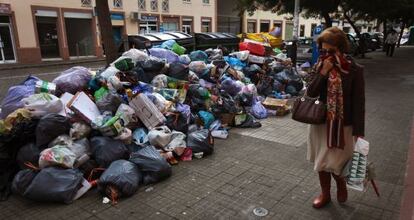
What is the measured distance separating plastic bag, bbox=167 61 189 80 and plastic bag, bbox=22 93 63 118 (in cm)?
217

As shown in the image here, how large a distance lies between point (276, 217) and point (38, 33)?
2029 centimetres

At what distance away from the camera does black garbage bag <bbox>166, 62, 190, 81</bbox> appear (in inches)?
242

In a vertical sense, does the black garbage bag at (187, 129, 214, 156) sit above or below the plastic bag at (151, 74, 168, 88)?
below

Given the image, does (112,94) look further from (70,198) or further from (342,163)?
(342,163)

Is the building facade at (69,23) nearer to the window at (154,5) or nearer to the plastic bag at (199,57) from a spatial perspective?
the window at (154,5)

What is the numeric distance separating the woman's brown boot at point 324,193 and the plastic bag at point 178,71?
344 cm

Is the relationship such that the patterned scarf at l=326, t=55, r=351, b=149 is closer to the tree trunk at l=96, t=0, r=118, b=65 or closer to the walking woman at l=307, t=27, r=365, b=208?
the walking woman at l=307, t=27, r=365, b=208

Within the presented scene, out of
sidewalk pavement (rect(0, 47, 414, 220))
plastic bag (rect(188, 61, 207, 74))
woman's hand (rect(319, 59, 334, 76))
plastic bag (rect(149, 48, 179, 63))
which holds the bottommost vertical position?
sidewalk pavement (rect(0, 47, 414, 220))

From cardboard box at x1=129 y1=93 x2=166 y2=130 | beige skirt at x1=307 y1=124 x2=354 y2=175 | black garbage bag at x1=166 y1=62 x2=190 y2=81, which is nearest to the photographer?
beige skirt at x1=307 y1=124 x2=354 y2=175

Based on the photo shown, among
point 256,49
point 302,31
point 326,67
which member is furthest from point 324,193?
point 302,31

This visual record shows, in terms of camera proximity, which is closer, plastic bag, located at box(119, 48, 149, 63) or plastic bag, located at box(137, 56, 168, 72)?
plastic bag, located at box(137, 56, 168, 72)

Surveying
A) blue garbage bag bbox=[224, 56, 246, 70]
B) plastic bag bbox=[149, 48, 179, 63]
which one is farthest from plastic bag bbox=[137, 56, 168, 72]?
blue garbage bag bbox=[224, 56, 246, 70]

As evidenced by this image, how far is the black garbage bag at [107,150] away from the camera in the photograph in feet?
13.1

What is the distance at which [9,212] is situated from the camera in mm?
3379
